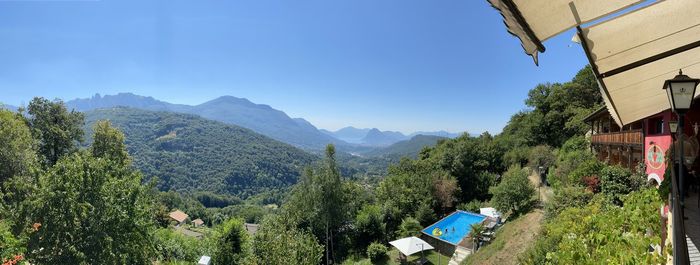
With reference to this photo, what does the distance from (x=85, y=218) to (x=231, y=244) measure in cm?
889

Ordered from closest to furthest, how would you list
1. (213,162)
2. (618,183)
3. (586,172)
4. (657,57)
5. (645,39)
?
(645,39) < (657,57) < (618,183) < (586,172) < (213,162)

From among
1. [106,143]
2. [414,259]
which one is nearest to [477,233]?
[414,259]

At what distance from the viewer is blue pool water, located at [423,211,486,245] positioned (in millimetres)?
20737

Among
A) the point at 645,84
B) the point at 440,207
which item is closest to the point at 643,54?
the point at 645,84


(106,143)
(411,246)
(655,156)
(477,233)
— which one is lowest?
(411,246)

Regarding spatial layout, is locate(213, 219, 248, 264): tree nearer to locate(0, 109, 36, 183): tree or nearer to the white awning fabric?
locate(0, 109, 36, 183): tree

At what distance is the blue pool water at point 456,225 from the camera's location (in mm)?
20737

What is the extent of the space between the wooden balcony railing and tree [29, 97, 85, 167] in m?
33.6

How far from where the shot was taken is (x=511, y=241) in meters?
15.0

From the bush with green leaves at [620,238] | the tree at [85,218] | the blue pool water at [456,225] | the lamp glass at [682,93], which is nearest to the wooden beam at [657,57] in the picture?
the lamp glass at [682,93]

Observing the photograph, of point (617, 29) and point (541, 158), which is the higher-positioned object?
point (617, 29)

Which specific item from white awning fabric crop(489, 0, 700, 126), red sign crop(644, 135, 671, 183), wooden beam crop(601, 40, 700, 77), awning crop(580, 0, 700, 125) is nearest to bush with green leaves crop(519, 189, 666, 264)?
awning crop(580, 0, 700, 125)

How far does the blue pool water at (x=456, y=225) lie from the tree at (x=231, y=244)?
1119 cm

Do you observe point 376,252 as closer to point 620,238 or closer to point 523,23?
point 620,238
